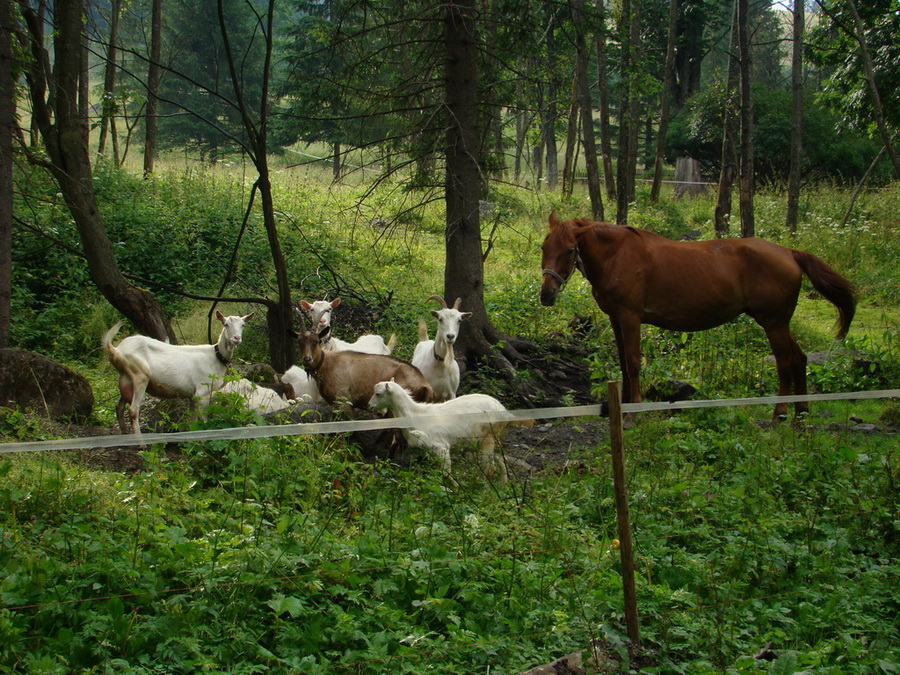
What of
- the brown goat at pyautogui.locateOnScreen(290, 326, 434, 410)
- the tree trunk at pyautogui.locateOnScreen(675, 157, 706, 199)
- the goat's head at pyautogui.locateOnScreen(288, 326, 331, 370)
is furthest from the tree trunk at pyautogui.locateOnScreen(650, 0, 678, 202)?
the goat's head at pyautogui.locateOnScreen(288, 326, 331, 370)

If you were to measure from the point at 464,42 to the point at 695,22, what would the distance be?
33.2 meters

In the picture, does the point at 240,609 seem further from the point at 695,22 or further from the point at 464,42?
the point at 695,22

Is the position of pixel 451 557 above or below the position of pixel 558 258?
below

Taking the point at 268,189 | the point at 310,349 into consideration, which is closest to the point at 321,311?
the point at 268,189

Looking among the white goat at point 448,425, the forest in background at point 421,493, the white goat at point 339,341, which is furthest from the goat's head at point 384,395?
the white goat at point 339,341

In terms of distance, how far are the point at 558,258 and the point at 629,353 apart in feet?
4.12

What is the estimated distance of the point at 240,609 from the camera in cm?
401

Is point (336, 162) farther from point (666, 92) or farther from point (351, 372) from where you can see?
point (351, 372)

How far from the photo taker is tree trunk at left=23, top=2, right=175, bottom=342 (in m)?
9.50

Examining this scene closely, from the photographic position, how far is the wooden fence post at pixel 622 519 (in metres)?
3.89

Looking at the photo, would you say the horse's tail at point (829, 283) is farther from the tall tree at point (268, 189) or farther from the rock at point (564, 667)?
the rock at point (564, 667)

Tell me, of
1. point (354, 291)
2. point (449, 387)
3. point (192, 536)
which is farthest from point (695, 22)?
point (192, 536)

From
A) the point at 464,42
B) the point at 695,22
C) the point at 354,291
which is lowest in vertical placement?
the point at 354,291

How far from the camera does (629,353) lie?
9.07m
